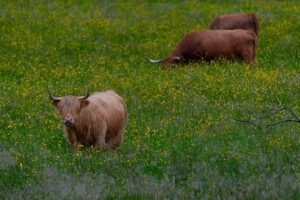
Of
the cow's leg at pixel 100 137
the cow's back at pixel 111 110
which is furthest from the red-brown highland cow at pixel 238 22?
the cow's leg at pixel 100 137

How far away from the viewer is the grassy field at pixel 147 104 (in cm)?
1023

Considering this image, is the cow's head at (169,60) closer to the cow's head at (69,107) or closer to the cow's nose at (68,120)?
the cow's head at (69,107)

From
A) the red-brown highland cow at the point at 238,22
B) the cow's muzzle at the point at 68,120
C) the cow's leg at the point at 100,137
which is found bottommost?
the red-brown highland cow at the point at 238,22

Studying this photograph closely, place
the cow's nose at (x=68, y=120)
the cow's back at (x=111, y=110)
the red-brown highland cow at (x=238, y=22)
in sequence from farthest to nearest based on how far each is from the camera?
1. the red-brown highland cow at (x=238, y=22)
2. the cow's back at (x=111, y=110)
3. the cow's nose at (x=68, y=120)

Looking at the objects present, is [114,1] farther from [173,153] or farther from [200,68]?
[173,153]

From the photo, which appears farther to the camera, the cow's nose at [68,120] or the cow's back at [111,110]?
the cow's back at [111,110]

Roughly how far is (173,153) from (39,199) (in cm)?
282

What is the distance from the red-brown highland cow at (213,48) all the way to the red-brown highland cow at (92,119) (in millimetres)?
8882

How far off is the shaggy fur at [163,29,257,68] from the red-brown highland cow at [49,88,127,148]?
8.88 meters

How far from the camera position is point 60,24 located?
26.1 m

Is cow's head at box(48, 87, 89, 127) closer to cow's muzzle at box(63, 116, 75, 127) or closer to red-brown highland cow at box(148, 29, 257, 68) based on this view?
Result: cow's muzzle at box(63, 116, 75, 127)

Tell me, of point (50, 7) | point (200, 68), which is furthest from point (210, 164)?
point (50, 7)

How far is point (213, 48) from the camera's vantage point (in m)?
21.6

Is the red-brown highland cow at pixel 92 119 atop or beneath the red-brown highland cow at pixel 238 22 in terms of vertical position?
atop
